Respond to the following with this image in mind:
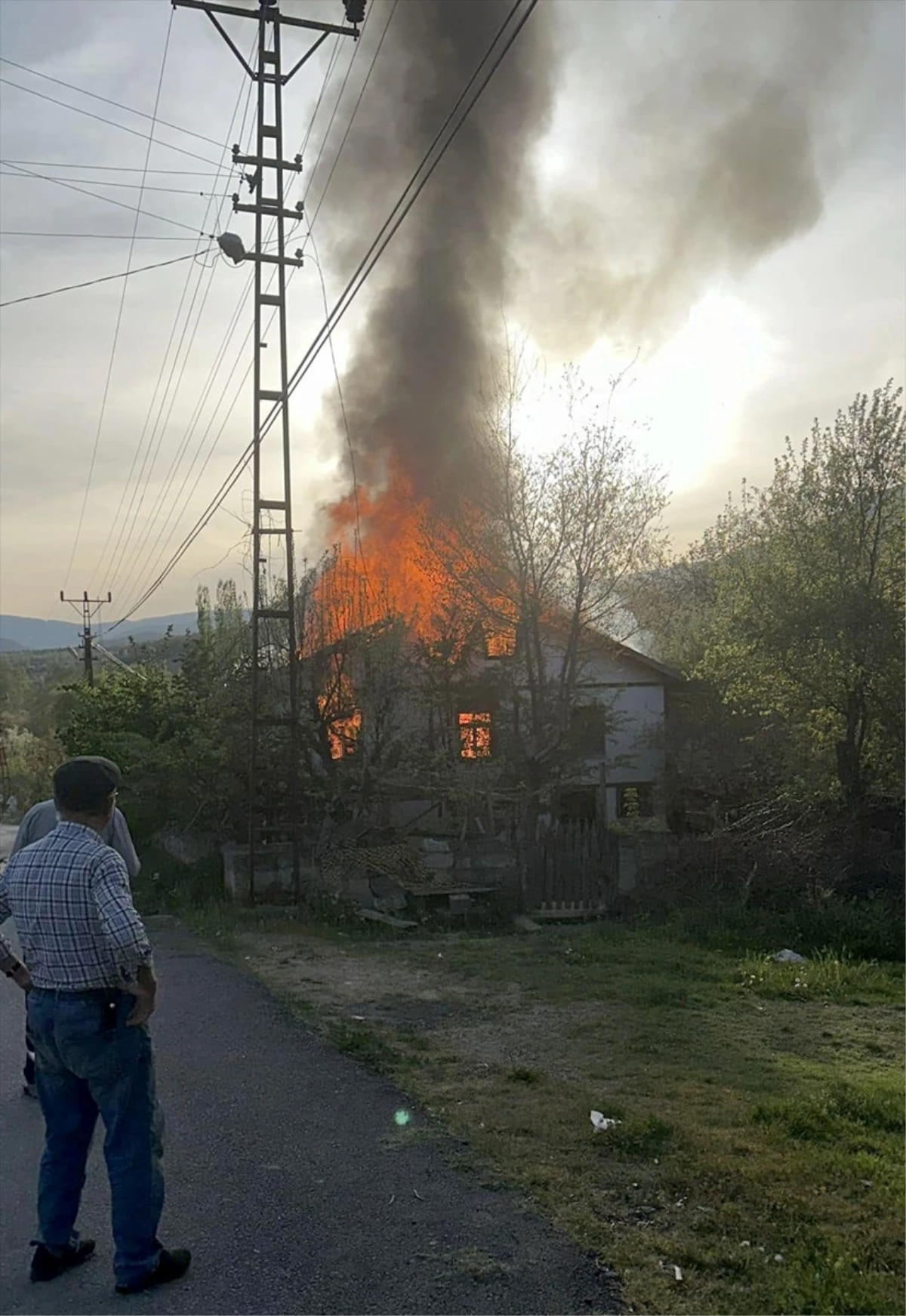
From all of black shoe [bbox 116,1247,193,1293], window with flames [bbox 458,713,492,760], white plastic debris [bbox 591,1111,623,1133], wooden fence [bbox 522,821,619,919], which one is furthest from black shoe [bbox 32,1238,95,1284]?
window with flames [bbox 458,713,492,760]

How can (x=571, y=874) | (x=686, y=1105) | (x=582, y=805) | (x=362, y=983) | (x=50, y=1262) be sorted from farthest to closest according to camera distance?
(x=582, y=805), (x=571, y=874), (x=362, y=983), (x=686, y=1105), (x=50, y=1262)

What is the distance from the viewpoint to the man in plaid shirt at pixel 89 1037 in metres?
3.34

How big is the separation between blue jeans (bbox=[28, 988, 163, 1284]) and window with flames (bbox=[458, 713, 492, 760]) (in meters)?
12.8

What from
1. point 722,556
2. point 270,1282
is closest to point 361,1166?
point 270,1282

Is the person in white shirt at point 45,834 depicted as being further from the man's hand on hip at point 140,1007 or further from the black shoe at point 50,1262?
the man's hand on hip at point 140,1007

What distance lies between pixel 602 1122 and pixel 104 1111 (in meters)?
2.43

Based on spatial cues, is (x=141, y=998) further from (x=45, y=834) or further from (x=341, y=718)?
(x=341, y=718)

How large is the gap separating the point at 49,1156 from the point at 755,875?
12.0m

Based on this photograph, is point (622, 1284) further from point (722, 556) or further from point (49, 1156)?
point (722, 556)

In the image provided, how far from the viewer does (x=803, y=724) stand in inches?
615

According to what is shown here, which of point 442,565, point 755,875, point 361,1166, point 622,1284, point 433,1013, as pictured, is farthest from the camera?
point 442,565

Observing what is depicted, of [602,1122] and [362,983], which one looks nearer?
[602,1122]

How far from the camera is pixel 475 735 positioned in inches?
667

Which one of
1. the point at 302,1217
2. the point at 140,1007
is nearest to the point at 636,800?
the point at 302,1217
